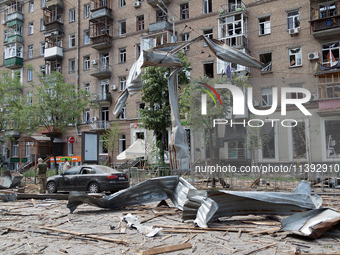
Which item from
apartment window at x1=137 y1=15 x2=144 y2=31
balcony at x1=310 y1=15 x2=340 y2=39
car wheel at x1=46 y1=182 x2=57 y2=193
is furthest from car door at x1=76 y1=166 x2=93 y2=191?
apartment window at x1=137 y1=15 x2=144 y2=31

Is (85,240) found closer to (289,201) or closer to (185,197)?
(185,197)

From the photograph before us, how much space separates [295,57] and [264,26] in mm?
4308

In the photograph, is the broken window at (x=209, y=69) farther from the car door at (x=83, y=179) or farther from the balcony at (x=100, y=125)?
the car door at (x=83, y=179)

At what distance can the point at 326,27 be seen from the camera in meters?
27.2

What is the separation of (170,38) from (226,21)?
620 centimetres

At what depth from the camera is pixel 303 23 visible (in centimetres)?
2895

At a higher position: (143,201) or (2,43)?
(2,43)

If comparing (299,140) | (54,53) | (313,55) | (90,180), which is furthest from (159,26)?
(299,140)

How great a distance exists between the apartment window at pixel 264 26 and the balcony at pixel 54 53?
2551cm

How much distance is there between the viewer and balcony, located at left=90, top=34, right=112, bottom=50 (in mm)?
38531

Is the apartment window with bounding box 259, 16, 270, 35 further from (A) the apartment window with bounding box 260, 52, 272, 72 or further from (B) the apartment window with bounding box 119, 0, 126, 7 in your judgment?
(B) the apartment window with bounding box 119, 0, 126, 7

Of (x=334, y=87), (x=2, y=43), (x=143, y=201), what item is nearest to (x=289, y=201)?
(x=143, y=201)

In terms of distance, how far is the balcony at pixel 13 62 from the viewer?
45969mm

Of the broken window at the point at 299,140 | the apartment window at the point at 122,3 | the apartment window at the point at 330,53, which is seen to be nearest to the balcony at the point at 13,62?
the apartment window at the point at 122,3
